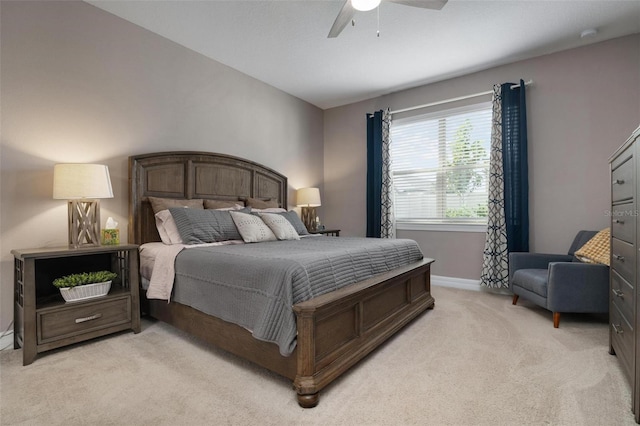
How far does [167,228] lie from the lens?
2.90 m

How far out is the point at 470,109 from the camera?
13.6 ft

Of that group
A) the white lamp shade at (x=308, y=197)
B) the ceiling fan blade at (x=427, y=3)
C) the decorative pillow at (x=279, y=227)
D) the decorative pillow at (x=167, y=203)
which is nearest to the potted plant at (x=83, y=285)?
the decorative pillow at (x=167, y=203)

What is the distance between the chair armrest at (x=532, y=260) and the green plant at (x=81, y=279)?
383 centimetres

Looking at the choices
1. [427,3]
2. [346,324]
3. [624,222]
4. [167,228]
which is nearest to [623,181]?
[624,222]

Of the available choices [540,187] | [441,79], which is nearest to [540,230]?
[540,187]

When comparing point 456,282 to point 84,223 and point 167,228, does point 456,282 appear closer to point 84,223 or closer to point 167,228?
point 167,228

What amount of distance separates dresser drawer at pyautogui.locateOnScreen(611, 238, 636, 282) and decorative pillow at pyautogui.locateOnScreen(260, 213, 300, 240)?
99.3 inches

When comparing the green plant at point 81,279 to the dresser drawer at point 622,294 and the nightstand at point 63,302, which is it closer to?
the nightstand at point 63,302

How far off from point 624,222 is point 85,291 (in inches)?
141

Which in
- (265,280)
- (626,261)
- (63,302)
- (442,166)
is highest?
(442,166)

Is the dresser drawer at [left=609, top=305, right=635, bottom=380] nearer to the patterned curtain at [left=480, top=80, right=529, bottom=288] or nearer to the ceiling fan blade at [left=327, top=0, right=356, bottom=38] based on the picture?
the patterned curtain at [left=480, top=80, right=529, bottom=288]

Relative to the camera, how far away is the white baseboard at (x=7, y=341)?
2.31 m

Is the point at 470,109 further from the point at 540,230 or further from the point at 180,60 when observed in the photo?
the point at 180,60

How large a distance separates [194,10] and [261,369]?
119 inches
